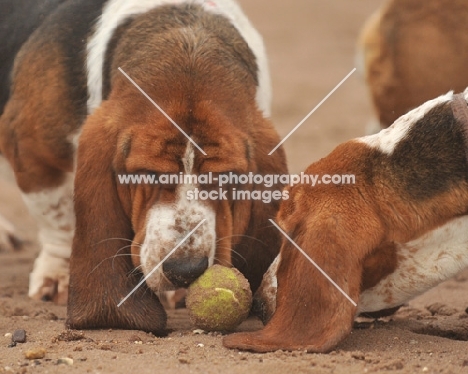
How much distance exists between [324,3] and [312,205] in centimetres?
1349

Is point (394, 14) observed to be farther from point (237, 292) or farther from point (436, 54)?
point (237, 292)

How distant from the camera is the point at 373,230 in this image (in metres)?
3.57

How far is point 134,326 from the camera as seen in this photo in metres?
4.16

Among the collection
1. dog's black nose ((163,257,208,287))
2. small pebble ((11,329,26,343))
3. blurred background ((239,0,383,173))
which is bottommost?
small pebble ((11,329,26,343))

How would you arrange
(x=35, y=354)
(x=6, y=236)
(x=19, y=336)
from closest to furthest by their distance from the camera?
(x=35, y=354) < (x=19, y=336) < (x=6, y=236)

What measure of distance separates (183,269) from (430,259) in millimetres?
934

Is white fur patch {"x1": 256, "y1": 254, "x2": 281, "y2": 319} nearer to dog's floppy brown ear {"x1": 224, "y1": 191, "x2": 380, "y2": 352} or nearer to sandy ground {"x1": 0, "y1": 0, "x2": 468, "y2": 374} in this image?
sandy ground {"x1": 0, "y1": 0, "x2": 468, "y2": 374}

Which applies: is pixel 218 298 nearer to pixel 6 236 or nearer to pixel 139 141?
pixel 139 141

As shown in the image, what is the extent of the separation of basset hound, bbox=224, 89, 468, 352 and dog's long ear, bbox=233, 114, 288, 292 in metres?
0.59

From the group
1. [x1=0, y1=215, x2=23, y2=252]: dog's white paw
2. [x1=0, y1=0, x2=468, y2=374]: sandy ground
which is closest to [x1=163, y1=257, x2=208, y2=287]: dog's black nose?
[x1=0, y1=0, x2=468, y2=374]: sandy ground

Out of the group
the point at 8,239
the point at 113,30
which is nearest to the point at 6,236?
the point at 8,239

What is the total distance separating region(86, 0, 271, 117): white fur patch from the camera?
482 cm

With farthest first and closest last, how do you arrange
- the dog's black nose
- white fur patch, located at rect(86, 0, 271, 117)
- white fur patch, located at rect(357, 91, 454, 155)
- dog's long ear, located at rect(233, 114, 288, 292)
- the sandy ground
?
white fur patch, located at rect(86, 0, 271, 117) < dog's long ear, located at rect(233, 114, 288, 292) < the dog's black nose < white fur patch, located at rect(357, 91, 454, 155) < the sandy ground

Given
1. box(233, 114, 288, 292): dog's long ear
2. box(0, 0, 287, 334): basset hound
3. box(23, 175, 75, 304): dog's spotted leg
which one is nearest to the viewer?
box(0, 0, 287, 334): basset hound
